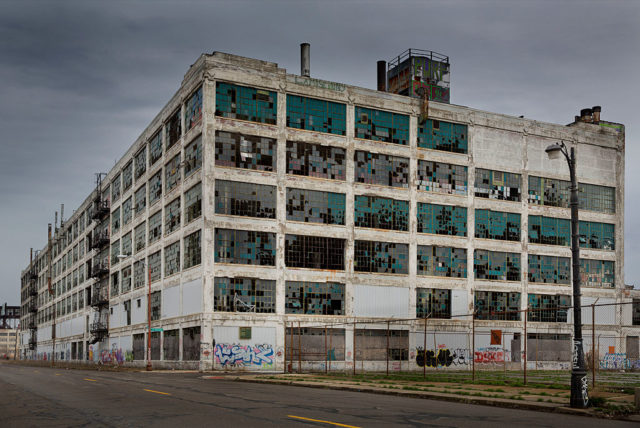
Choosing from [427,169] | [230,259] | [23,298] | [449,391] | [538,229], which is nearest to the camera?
[449,391]

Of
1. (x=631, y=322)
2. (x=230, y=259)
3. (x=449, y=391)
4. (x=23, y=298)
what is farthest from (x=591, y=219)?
(x=23, y=298)

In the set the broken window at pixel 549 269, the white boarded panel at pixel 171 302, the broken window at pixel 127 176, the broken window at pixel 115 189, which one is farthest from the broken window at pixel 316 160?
the broken window at pixel 115 189

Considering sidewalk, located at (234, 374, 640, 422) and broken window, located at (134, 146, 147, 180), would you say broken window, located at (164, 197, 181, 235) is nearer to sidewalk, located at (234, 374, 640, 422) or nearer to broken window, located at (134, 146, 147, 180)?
broken window, located at (134, 146, 147, 180)

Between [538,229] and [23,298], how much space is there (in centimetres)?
12913

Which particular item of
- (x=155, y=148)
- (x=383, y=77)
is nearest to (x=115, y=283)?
(x=155, y=148)

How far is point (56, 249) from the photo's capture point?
118 m

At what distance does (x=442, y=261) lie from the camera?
56.4 m

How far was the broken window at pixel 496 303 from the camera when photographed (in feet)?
189

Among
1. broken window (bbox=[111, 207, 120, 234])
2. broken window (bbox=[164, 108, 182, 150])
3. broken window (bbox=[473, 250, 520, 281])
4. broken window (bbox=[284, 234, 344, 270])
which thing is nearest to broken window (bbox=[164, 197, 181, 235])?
broken window (bbox=[164, 108, 182, 150])

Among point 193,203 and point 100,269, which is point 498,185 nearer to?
point 193,203

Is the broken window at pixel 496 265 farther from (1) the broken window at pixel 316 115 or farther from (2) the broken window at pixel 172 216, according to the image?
(2) the broken window at pixel 172 216

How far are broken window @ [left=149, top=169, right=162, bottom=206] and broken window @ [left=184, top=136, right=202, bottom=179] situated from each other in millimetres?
8322

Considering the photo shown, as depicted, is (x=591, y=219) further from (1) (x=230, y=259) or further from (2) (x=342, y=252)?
(1) (x=230, y=259)

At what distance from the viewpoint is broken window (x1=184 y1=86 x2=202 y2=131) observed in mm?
49750
